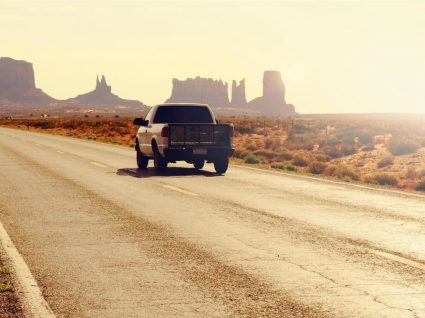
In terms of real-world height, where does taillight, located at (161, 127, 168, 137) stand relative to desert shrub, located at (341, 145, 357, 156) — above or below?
above

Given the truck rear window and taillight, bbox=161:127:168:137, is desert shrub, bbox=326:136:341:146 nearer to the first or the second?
the truck rear window

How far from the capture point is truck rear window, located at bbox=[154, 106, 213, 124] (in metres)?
22.2

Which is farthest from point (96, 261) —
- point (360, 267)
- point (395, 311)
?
point (395, 311)

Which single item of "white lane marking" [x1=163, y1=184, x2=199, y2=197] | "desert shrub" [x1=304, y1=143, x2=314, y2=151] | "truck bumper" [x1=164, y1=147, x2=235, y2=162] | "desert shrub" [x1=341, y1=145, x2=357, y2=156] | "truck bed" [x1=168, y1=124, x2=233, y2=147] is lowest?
"desert shrub" [x1=304, y1=143, x2=314, y2=151]

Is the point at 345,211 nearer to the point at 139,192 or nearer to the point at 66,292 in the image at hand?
the point at 139,192

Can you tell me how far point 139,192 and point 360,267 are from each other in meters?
8.56

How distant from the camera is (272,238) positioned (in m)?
9.94

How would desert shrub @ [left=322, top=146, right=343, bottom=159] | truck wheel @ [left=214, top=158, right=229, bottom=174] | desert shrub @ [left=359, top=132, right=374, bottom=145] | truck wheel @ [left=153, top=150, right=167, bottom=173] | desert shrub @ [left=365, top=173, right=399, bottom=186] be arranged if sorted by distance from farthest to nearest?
desert shrub @ [left=359, top=132, right=374, bottom=145]
desert shrub @ [left=322, top=146, right=343, bottom=159]
desert shrub @ [left=365, top=173, right=399, bottom=186]
truck wheel @ [left=214, top=158, right=229, bottom=174]
truck wheel @ [left=153, top=150, right=167, bottom=173]

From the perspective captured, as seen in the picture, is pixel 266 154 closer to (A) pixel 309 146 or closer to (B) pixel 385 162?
(B) pixel 385 162

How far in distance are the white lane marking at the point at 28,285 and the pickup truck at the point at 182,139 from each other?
11.2 m

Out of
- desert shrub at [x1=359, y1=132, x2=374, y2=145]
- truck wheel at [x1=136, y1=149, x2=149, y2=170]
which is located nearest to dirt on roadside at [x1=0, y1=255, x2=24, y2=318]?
truck wheel at [x1=136, y1=149, x2=149, y2=170]

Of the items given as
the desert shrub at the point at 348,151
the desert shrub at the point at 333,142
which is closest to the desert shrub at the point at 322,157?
the desert shrub at the point at 348,151

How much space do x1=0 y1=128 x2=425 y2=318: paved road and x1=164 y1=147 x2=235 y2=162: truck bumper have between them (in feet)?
9.86

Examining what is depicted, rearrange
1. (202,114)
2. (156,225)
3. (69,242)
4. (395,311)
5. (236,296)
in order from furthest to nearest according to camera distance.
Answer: (202,114)
(156,225)
(69,242)
(236,296)
(395,311)
